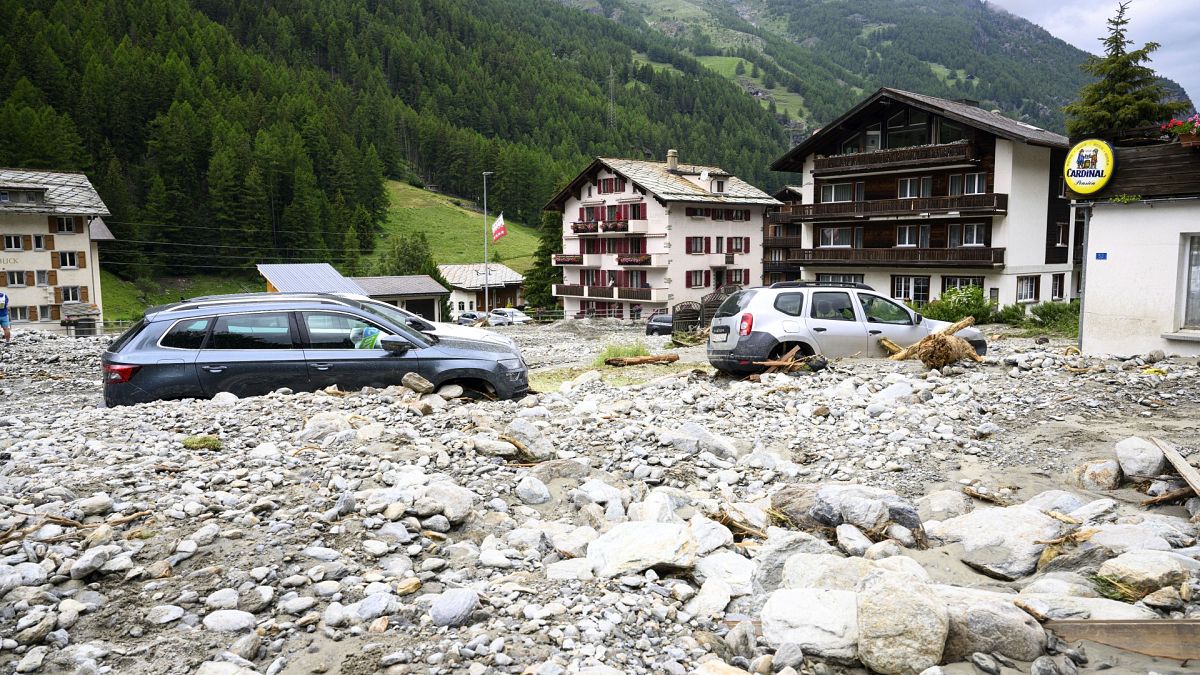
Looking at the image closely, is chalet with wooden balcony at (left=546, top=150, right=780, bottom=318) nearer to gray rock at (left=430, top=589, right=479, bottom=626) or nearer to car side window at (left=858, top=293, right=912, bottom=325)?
car side window at (left=858, top=293, right=912, bottom=325)

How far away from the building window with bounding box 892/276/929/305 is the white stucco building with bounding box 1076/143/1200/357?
92.5 ft

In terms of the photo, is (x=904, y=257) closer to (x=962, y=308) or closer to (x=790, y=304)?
(x=962, y=308)

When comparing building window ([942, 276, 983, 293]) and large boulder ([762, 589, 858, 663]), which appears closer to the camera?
large boulder ([762, 589, 858, 663])

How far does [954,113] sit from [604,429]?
122ft

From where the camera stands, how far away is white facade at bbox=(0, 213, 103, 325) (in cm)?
5334

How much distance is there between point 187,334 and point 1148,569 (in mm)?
10539

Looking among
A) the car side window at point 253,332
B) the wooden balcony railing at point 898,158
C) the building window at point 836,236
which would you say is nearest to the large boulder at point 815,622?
the car side window at point 253,332

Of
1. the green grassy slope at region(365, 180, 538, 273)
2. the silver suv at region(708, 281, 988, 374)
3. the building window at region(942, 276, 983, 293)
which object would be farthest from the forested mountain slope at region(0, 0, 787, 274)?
the silver suv at region(708, 281, 988, 374)

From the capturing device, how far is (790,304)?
A: 1391 centimetres

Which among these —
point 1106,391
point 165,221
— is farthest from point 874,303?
point 165,221

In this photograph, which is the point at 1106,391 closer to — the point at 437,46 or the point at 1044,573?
the point at 1044,573

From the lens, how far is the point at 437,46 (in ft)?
599

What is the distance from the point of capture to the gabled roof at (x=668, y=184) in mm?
58281

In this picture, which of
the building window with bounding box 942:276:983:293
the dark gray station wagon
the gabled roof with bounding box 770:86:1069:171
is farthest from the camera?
the building window with bounding box 942:276:983:293
